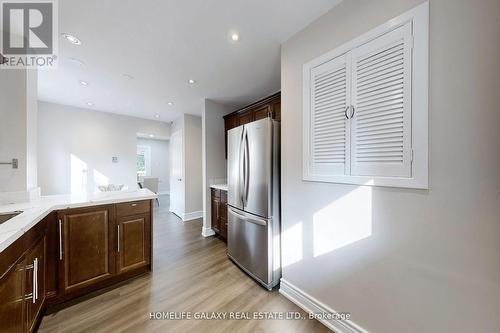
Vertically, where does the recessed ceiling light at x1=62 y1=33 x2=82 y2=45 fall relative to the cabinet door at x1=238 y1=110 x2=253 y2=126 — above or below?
above

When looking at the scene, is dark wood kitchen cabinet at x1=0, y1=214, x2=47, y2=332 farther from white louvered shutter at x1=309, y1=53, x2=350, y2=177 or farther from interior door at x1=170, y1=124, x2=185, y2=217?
interior door at x1=170, y1=124, x2=185, y2=217

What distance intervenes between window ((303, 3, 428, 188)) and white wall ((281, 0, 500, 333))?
0.06 m

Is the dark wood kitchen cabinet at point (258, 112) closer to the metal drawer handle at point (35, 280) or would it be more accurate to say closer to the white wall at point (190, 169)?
the white wall at point (190, 169)

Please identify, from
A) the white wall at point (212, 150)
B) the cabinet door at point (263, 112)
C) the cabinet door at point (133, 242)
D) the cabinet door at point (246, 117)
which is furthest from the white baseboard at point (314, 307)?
the cabinet door at point (246, 117)

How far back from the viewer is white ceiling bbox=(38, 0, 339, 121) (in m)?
1.52

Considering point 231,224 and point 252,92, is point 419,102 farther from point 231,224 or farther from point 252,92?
point 252,92

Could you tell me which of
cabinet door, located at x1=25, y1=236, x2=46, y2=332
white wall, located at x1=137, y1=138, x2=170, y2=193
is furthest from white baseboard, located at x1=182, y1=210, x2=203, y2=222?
white wall, located at x1=137, y1=138, x2=170, y2=193

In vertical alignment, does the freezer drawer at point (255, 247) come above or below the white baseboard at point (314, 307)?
above

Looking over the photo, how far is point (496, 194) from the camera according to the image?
2.93 ft

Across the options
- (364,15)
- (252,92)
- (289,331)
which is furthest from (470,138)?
(252,92)

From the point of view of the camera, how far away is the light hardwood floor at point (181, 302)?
1.50m

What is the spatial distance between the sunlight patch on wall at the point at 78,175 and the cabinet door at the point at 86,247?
3268 mm

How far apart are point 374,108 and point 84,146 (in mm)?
5676

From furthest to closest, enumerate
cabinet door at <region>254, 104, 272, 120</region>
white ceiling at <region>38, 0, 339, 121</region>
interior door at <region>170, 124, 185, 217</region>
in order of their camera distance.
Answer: interior door at <region>170, 124, 185, 217</region>, cabinet door at <region>254, 104, 272, 120</region>, white ceiling at <region>38, 0, 339, 121</region>
